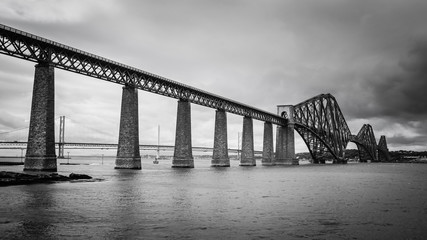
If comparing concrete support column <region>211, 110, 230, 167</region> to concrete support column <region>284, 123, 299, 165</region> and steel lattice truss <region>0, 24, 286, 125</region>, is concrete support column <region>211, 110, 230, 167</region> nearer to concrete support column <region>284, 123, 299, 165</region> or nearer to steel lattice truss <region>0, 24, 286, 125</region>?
steel lattice truss <region>0, 24, 286, 125</region>

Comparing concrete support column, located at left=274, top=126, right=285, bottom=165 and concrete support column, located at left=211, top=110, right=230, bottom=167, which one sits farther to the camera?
concrete support column, located at left=274, top=126, right=285, bottom=165

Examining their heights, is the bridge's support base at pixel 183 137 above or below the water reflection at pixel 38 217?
above

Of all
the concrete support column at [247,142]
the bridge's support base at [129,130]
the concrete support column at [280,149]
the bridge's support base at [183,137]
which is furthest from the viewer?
the concrete support column at [280,149]

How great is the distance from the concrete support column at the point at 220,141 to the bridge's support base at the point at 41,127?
3693 cm

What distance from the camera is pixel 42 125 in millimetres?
38844

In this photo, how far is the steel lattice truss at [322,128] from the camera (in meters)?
131

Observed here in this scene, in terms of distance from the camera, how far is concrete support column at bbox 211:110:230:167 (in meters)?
72.0

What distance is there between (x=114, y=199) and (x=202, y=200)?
5.04 m

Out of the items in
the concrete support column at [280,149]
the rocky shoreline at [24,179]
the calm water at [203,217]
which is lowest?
the calm water at [203,217]

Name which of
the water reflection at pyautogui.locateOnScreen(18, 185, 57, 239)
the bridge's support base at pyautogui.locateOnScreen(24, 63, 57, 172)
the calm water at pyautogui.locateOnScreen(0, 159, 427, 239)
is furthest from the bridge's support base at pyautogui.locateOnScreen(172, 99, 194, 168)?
the water reflection at pyautogui.locateOnScreen(18, 185, 57, 239)

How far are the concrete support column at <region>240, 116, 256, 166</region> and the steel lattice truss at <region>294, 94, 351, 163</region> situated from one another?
35941mm

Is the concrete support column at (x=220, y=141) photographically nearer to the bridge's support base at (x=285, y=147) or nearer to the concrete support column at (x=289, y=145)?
the bridge's support base at (x=285, y=147)

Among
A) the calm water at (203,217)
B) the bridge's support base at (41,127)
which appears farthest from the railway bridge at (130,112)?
the calm water at (203,217)

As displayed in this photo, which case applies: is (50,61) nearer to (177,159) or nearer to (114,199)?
(114,199)
